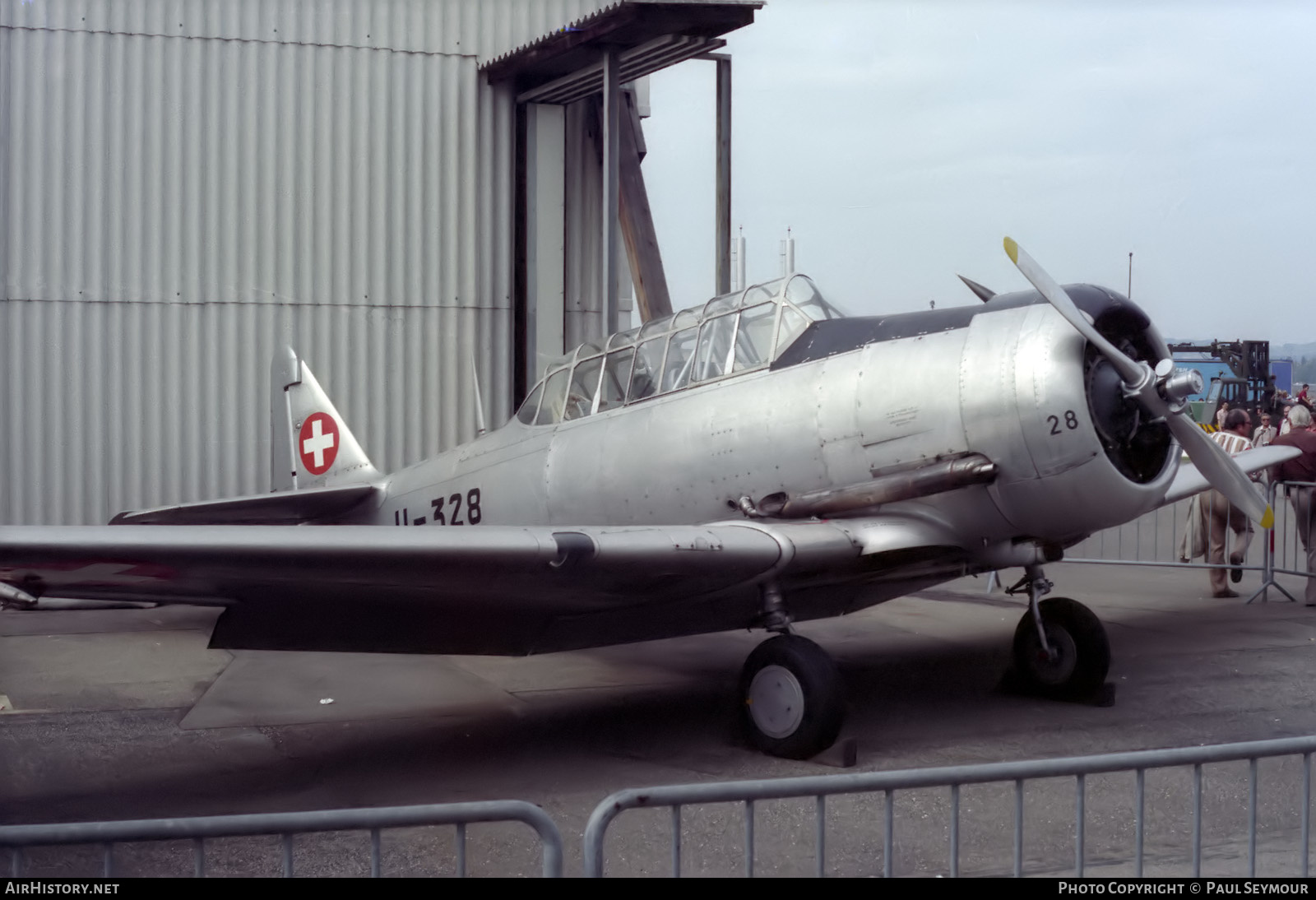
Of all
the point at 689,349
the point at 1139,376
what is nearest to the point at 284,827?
the point at 1139,376

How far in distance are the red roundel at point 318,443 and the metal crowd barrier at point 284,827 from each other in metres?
7.85

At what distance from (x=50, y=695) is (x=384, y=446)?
5147mm

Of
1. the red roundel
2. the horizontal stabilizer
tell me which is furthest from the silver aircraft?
the red roundel

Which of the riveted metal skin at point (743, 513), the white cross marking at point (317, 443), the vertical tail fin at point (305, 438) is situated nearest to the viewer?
the riveted metal skin at point (743, 513)

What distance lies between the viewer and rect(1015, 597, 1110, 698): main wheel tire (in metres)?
6.90

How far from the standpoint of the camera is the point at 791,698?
5867 millimetres

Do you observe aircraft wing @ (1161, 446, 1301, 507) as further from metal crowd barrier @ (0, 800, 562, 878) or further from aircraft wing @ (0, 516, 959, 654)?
metal crowd barrier @ (0, 800, 562, 878)

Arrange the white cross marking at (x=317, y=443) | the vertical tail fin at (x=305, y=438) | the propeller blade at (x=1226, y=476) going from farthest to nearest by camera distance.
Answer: the white cross marking at (x=317, y=443) < the vertical tail fin at (x=305, y=438) < the propeller blade at (x=1226, y=476)

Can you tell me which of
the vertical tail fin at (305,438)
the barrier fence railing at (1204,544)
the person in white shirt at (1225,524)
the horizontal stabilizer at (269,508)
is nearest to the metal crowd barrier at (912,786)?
the horizontal stabilizer at (269,508)

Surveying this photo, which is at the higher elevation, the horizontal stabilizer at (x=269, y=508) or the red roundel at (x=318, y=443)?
the red roundel at (x=318, y=443)

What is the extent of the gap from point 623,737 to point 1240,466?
483 centimetres

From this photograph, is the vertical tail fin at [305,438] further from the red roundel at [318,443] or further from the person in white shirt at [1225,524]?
the person in white shirt at [1225,524]

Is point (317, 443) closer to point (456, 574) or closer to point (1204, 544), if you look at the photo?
point (456, 574)

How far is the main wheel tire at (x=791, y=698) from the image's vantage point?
578cm
